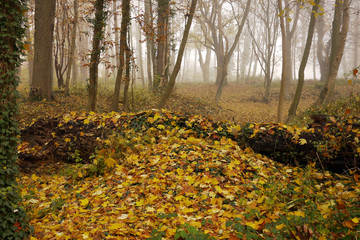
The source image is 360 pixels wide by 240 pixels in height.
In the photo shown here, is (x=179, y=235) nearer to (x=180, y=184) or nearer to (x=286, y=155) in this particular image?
(x=180, y=184)

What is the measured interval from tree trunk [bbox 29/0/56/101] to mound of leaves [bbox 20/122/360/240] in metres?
4.91

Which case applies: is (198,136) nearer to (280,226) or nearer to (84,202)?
(84,202)

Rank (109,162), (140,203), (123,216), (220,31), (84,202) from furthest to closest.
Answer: (220,31), (109,162), (84,202), (140,203), (123,216)

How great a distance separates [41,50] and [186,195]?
27.5ft

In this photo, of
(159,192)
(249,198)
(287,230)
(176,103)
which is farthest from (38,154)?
(176,103)

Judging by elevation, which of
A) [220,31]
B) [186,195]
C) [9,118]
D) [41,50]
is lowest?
[186,195]

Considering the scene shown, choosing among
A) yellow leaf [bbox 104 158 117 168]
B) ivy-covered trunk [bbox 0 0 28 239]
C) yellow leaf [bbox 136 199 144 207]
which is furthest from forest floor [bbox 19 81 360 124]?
ivy-covered trunk [bbox 0 0 28 239]

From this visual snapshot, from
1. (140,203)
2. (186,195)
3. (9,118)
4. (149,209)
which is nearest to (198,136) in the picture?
(186,195)

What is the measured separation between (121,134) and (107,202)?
228 centimetres

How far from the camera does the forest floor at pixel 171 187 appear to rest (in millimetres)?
2582

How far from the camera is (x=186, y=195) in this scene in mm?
3359

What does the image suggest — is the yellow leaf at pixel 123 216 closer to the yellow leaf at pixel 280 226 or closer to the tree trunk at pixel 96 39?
the yellow leaf at pixel 280 226

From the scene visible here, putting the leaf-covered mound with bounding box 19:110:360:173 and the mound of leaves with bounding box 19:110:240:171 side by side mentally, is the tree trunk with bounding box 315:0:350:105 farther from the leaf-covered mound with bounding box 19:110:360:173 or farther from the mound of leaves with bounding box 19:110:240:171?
the mound of leaves with bounding box 19:110:240:171

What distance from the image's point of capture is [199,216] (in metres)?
2.86
